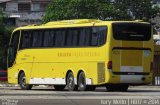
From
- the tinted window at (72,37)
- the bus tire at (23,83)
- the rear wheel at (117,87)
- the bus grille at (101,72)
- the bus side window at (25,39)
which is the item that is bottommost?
the bus tire at (23,83)

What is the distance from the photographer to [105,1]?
71.0 metres

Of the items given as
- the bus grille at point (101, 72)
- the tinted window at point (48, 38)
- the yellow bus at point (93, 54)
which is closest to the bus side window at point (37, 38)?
the yellow bus at point (93, 54)

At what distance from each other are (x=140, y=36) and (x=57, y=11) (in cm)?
3985

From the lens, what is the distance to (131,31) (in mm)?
30125

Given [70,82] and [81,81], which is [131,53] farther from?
[70,82]

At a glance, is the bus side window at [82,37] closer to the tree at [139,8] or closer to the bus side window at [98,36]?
the bus side window at [98,36]

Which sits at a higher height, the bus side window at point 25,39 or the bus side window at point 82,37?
the bus side window at point 82,37

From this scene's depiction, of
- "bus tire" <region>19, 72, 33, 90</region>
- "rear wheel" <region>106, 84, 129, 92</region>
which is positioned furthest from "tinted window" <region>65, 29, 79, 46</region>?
"bus tire" <region>19, 72, 33, 90</region>

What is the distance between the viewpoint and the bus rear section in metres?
29.7

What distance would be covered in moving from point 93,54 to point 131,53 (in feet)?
5.66

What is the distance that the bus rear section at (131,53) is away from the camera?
29.7 m

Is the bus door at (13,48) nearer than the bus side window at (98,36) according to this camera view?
No

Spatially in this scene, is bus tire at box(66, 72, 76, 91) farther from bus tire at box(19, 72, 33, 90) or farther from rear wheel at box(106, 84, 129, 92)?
bus tire at box(19, 72, 33, 90)

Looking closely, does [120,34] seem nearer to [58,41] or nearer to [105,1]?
[58,41]
